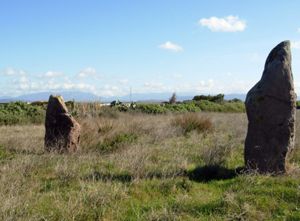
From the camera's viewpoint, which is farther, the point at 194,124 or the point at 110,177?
the point at 194,124

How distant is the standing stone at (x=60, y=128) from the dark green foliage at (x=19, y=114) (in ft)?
37.2

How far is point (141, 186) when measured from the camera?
836 cm

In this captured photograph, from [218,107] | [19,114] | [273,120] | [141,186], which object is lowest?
[141,186]

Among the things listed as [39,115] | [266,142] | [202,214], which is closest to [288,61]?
[266,142]

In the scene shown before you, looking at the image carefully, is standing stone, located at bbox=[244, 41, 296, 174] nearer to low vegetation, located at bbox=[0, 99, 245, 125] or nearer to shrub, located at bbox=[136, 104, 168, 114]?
low vegetation, located at bbox=[0, 99, 245, 125]

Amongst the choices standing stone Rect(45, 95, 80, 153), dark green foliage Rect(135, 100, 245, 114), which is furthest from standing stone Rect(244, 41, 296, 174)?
dark green foliage Rect(135, 100, 245, 114)

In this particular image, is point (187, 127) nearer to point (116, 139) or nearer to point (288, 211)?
point (116, 139)

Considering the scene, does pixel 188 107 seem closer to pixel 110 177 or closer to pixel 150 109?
pixel 150 109

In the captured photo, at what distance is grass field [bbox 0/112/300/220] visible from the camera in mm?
6781

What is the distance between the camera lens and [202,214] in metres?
7.02

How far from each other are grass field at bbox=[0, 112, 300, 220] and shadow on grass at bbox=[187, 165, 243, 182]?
20 mm

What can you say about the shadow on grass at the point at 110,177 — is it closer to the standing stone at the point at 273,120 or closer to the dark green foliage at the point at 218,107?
the standing stone at the point at 273,120

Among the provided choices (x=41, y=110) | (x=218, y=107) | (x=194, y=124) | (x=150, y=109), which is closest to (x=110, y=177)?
(x=194, y=124)

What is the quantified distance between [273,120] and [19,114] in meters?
19.2
